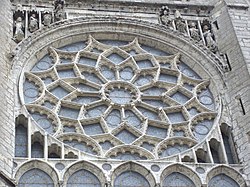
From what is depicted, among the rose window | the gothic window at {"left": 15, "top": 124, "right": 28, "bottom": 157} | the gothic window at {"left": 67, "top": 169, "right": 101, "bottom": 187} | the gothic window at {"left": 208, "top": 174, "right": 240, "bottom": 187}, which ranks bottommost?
the gothic window at {"left": 208, "top": 174, "right": 240, "bottom": 187}

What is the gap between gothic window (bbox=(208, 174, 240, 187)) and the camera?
19234 millimetres

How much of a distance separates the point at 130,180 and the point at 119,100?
293 centimetres

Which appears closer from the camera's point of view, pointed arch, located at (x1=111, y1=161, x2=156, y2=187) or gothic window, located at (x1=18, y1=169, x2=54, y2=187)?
gothic window, located at (x1=18, y1=169, x2=54, y2=187)

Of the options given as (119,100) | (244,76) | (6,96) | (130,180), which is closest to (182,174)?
(130,180)

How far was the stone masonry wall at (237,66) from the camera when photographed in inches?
798

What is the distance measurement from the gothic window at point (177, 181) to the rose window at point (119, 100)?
779 mm

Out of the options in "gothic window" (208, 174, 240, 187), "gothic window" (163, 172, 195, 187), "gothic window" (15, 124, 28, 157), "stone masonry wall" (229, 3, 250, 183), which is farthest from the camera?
"stone masonry wall" (229, 3, 250, 183)

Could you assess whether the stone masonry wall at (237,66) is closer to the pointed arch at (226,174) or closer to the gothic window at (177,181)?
the pointed arch at (226,174)

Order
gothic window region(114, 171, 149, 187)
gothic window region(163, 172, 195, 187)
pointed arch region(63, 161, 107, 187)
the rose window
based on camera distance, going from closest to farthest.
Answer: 1. pointed arch region(63, 161, 107, 187)
2. gothic window region(114, 171, 149, 187)
3. gothic window region(163, 172, 195, 187)
4. the rose window

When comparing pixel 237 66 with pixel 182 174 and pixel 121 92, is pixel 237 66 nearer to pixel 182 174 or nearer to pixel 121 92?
pixel 121 92

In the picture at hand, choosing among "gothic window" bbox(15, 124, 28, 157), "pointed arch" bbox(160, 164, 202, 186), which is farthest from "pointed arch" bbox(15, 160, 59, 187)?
"pointed arch" bbox(160, 164, 202, 186)

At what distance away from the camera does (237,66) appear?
21.9 m

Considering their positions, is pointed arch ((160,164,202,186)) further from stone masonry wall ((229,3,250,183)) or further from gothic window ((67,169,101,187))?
gothic window ((67,169,101,187))

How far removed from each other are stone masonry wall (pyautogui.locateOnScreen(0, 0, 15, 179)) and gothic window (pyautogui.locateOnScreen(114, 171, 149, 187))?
2514 millimetres
